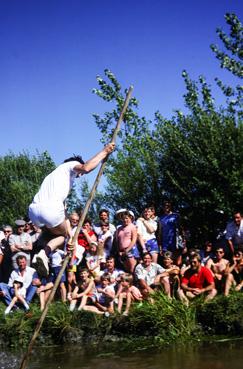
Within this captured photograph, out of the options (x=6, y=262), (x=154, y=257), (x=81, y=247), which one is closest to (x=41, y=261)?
(x=81, y=247)

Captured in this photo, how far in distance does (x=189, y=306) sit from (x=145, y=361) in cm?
236

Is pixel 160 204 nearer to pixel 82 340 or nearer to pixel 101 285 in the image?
pixel 101 285

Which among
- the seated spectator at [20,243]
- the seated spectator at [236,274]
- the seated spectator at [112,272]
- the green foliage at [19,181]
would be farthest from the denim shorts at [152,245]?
the green foliage at [19,181]

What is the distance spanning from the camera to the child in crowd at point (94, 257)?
40.5 feet

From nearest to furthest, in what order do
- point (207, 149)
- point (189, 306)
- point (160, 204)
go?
point (189, 306) < point (207, 149) < point (160, 204)

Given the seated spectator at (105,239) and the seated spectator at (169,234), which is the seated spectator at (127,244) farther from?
the seated spectator at (169,234)

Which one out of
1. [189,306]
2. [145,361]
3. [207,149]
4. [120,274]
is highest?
[207,149]

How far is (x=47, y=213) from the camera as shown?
7.29 meters

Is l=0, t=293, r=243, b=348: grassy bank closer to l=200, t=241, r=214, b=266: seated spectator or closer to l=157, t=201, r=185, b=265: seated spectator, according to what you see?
l=200, t=241, r=214, b=266: seated spectator

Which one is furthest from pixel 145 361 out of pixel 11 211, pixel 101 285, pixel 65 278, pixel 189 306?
pixel 11 211

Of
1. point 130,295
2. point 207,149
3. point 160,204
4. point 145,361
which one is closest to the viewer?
point 145,361

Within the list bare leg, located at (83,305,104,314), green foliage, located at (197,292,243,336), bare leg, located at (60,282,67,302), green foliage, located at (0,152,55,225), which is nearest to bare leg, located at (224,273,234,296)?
green foliage, located at (197,292,243,336)

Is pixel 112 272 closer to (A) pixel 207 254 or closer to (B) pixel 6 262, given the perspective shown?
(A) pixel 207 254

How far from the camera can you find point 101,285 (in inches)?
469
